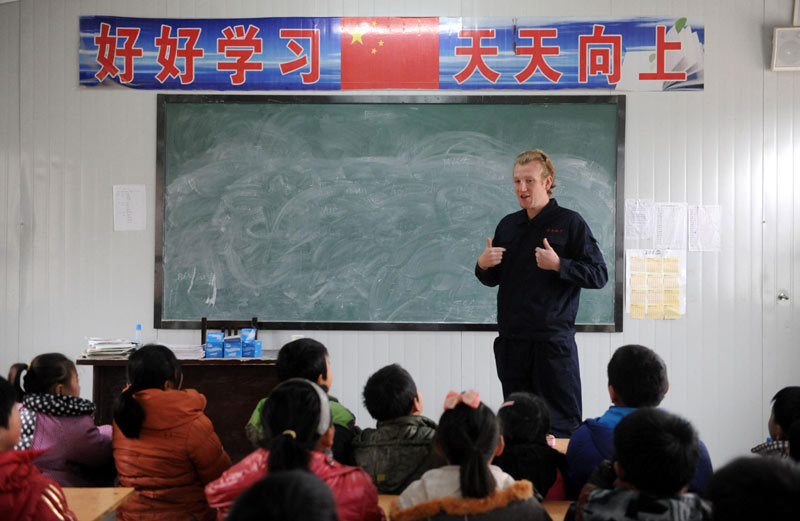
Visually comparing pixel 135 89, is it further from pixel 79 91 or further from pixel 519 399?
pixel 519 399

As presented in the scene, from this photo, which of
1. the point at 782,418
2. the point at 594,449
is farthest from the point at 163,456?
the point at 782,418

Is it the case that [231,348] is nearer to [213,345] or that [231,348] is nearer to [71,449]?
[213,345]

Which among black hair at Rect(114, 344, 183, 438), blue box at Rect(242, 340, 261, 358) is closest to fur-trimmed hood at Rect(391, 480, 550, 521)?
black hair at Rect(114, 344, 183, 438)

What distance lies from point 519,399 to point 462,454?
1.70 feet

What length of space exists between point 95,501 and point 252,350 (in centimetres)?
194

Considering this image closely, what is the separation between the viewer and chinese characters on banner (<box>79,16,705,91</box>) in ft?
13.3

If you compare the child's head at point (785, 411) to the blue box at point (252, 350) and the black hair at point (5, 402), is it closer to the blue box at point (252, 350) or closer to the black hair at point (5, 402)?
the black hair at point (5, 402)

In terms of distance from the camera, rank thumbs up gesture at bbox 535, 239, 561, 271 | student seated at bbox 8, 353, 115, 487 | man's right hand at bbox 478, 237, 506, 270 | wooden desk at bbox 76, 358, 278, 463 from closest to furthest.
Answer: student seated at bbox 8, 353, 115, 487 → thumbs up gesture at bbox 535, 239, 561, 271 → man's right hand at bbox 478, 237, 506, 270 → wooden desk at bbox 76, 358, 278, 463

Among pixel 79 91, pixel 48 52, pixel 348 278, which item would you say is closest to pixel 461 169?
pixel 348 278

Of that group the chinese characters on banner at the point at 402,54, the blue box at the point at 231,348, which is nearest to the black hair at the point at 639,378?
the blue box at the point at 231,348

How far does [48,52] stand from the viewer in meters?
4.13

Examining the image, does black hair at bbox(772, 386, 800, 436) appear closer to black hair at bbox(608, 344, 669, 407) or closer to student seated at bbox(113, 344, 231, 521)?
black hair at bbox(608, 344, 669, 407)

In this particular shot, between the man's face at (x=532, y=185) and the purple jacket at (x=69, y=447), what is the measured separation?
1.90 m

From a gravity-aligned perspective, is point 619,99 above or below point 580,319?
above
